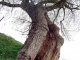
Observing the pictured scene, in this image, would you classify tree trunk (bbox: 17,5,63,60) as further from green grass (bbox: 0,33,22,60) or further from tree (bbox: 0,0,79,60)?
green grass (bbox: 0,33,22,60)

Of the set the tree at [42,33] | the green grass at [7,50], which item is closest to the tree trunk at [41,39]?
the tree at [42,33]

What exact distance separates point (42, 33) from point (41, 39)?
0.34 meters

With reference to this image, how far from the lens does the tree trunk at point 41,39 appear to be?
9609mm

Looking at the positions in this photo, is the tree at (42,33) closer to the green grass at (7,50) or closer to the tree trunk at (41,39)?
the tree trunk at (41,39)

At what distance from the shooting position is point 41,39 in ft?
32.7

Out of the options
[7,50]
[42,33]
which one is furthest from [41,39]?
[7,50]

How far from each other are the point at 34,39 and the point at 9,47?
4.89m

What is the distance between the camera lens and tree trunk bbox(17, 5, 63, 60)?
9609mm

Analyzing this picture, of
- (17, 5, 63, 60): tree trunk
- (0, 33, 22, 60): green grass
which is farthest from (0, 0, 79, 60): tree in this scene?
(0, 33, 22, 60): green grass

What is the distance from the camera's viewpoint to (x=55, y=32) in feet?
37.8

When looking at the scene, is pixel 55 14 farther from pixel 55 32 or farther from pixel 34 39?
pixel 34 39

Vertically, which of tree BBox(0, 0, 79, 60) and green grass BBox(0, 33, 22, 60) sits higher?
tree BBox(0, 0, 79, 60)

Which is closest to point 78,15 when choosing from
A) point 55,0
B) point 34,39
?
point 55,0

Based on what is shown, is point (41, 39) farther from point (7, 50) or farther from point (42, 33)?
point (7, 50)
